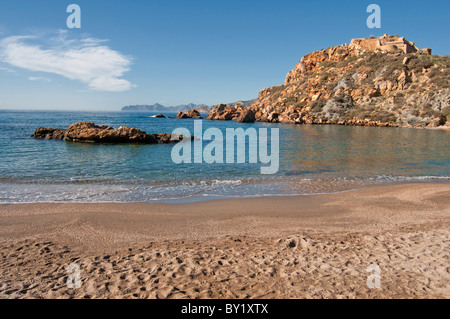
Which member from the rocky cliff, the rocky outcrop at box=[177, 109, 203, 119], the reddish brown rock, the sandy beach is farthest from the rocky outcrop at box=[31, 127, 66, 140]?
the rocky outcrop at box=[177, 109, 203, 119]

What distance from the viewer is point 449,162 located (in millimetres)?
17922

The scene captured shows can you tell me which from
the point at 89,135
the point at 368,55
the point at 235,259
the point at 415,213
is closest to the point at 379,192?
the point at 415,213

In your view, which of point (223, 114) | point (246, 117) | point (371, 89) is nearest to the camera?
point (371, 89)

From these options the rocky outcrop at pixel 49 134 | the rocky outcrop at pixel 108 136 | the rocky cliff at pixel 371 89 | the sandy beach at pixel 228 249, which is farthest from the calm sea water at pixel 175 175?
the rocky cliff at pixel 371 89

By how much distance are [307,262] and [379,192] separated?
764cm

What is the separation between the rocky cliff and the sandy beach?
5476cm

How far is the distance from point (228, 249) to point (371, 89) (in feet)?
240

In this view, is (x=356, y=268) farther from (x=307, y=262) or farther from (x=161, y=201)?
(x=161, y=201)

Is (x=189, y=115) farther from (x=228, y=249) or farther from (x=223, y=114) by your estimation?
(x=228, y=249)

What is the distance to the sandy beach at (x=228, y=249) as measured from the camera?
4.26 m

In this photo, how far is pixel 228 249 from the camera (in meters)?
5.77

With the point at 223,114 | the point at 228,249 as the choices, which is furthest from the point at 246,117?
the point at 228,249

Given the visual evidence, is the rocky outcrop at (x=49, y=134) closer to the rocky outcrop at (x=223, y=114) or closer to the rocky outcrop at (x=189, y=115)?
the rocky outcrop at (x=223, y=114)
